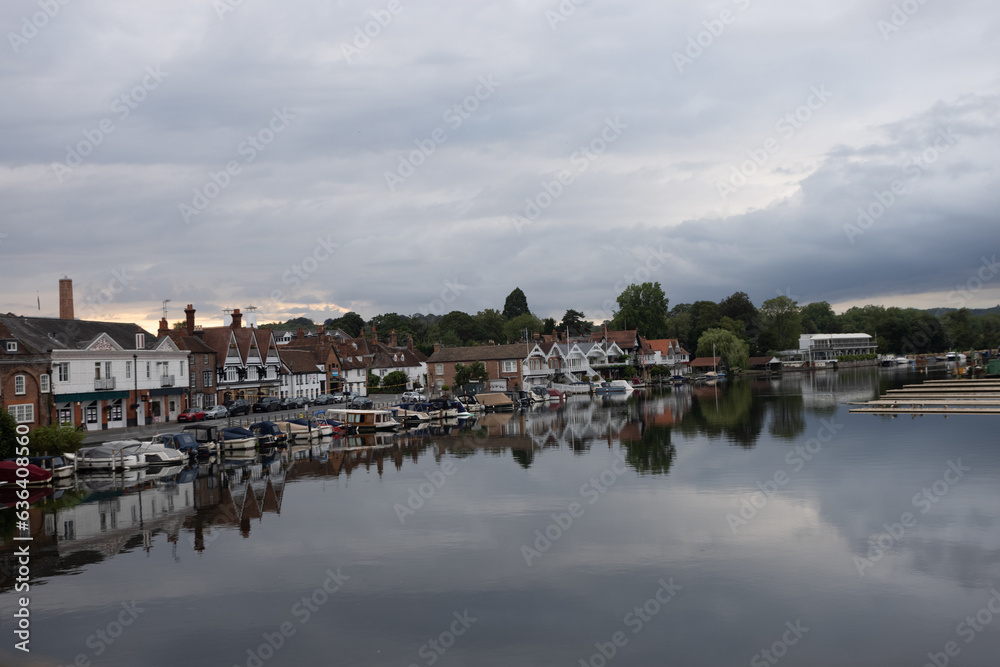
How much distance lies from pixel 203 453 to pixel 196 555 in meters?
24.3

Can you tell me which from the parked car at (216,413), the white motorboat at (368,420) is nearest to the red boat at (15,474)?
the parked car at (216,413)

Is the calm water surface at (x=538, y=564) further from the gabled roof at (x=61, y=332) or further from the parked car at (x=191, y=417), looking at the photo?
the parked car at (x=191, y=417)

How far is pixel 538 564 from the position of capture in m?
22.0

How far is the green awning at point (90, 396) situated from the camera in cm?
5130

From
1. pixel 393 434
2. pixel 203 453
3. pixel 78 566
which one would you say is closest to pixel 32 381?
pixel 203 453

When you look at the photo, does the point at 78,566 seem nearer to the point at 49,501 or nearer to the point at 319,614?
the point at 319,614

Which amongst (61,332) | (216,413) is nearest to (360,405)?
(216,413)

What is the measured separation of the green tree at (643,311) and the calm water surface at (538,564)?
97.6 metres

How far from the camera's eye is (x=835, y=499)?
28.6m

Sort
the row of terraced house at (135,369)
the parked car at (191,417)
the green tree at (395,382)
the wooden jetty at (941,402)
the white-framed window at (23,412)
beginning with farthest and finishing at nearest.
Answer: the green tree at (395,382) < the parked car at (191,417) < the wooden jetty at (941,402) < the row of terraced house at (135,369) < the white-framed window at (23,412)

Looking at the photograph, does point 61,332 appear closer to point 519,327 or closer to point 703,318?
point 519,327

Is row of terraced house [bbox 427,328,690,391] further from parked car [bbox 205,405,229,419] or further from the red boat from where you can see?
the red boat

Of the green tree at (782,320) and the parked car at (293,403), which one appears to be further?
the green tree at (782,320)

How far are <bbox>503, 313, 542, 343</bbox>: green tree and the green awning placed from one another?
103002mm
